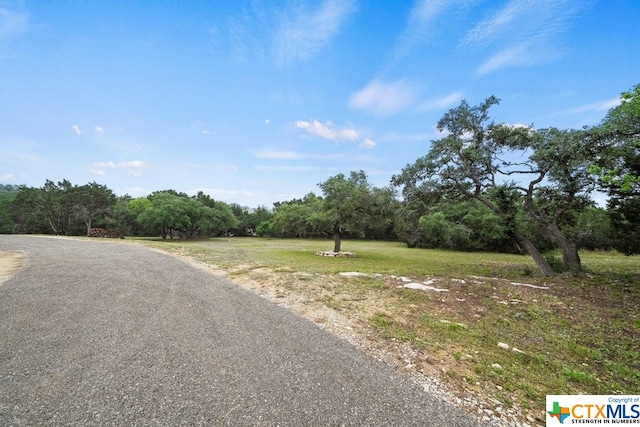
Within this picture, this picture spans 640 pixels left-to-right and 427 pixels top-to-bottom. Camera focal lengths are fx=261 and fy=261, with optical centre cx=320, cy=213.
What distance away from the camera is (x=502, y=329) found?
508cm

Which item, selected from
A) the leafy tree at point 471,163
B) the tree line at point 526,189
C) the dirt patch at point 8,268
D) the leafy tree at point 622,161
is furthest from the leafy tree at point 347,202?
the dirt patch at point 8,268

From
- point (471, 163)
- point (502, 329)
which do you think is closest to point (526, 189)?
point (471, 163)

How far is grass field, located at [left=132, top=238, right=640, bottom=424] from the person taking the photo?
10.7 ft

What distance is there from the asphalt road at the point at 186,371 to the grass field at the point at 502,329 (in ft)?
2.87

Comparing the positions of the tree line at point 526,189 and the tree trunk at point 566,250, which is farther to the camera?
the tree trunk at point 566,250

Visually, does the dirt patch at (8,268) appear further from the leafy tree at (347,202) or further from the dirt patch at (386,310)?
the leafy tree at (347,202)

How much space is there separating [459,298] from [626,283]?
7725 millimetres

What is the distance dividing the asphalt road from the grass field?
0.88 meters

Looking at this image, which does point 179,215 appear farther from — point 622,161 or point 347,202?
point 622,161

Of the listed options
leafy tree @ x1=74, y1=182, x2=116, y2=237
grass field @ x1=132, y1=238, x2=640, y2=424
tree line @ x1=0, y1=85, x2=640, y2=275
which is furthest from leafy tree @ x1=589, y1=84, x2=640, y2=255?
leafy tree @ x1=74, y1=182, x2=116, y2=237

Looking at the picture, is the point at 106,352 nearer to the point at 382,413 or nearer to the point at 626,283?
the point at 382,413

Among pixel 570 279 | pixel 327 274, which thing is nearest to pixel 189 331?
pixel 327 274

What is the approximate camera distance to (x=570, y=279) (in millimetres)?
10062

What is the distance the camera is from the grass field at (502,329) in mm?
3271
